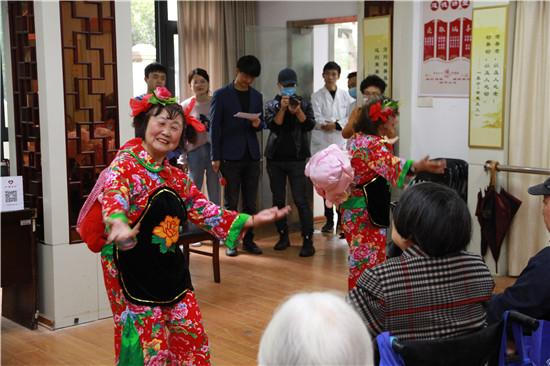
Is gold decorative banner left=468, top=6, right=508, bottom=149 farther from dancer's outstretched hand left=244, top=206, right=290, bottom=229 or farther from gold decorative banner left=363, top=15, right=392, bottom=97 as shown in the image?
dancer's outstretched hand left=244, top=206, right=290, bottom=229

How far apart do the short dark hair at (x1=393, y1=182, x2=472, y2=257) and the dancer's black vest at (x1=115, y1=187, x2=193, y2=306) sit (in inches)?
40.9

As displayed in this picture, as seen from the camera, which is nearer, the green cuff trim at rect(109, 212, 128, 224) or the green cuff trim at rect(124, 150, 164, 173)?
the green cuff trim at rect(109, 212, 128, 224)

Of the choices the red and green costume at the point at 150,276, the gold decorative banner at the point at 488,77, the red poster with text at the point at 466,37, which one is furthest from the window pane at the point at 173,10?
the red and green costume at the point at 150,276

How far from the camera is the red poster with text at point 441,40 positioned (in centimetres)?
564

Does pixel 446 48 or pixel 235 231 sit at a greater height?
pixel 446 48

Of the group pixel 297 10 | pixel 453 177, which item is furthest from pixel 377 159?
pixel 297 10

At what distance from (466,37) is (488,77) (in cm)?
39

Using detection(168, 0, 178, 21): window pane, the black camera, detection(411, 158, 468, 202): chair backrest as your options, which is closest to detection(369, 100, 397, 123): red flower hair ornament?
detection(411, 158, 468, 202): chair backrest

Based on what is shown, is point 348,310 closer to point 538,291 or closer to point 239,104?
point 538,291

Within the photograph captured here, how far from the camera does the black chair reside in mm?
1937

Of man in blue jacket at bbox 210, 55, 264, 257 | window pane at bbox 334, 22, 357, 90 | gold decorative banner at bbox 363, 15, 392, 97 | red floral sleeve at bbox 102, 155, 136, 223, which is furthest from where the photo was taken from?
window pane at bbox 334, 22, 357, 90

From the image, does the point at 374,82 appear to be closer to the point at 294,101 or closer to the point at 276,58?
the point at 294,101

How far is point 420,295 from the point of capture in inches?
79.9

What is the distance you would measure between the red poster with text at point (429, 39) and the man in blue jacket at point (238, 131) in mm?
1335
